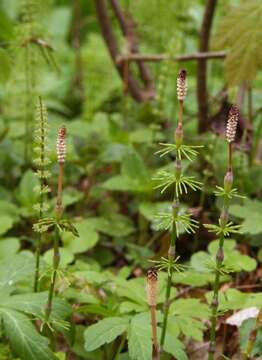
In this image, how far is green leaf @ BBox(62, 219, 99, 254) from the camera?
243cm

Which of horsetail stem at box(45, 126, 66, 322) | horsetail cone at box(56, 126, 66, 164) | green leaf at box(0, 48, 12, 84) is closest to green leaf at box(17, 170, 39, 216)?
green leaf at box(0, 48, 12, 84)

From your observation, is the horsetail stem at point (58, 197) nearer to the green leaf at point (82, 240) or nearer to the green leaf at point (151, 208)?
the green leaf at point (82, 240)

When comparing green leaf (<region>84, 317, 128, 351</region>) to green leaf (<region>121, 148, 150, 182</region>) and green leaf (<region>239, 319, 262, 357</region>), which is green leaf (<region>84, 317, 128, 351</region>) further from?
green leaf (<region>121, 148, 150, 182</region>)

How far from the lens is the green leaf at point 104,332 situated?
5.83 feet

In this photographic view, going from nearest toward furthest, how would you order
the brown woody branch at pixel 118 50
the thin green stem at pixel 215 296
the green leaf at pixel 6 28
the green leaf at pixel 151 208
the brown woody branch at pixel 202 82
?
the thin green stem at pixel 215 296, the green leaf at pixel 151 208, the green leaf at pixel 6 28, the brown woody branch at pixel 202 82, the brown woody branch at pixel 118 50

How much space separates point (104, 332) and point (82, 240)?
0.70 meters

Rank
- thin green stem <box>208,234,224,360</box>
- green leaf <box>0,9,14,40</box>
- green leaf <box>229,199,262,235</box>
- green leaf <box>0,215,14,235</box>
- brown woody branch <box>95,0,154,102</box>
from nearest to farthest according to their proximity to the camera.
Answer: thin green stem <box>208,234,224,360</box> < green leaf <box>229,199,262,235</box> < green leaf <box>0,215,14,235</box> < green leaf <box>0,9,14,40</box> < brown woody branch <box>95,0,154,102</box>

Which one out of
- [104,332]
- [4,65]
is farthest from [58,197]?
Answer: [4,65]

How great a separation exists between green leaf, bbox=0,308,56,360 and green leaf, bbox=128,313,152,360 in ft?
0.68

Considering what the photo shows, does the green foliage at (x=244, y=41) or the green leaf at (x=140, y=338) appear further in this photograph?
the green foliage at (x=244, y=41)

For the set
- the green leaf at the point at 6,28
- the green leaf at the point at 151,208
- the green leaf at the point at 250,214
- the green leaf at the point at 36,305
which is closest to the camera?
the green leaf at the point at 36,305

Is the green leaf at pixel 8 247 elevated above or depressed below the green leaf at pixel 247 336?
above

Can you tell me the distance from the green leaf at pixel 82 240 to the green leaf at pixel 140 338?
2.01 feet

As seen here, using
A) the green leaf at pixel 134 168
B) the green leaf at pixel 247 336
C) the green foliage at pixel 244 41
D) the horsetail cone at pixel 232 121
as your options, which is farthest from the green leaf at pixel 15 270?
the green foliage at pixel 244 41
